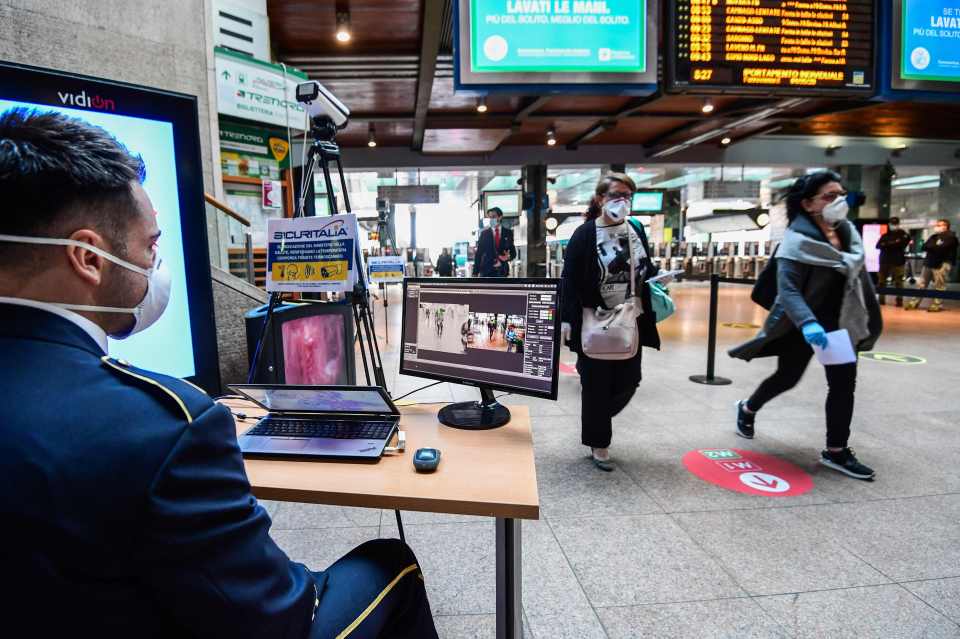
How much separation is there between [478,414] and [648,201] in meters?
12.9

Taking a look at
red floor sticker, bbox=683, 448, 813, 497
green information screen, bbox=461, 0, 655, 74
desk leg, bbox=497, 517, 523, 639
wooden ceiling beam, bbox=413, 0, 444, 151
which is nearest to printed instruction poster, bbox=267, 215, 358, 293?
desk leg, bbox=497, 517, 523, 639

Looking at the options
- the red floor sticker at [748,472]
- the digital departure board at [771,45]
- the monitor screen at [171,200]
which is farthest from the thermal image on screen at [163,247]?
the digital departure board at [771,45]

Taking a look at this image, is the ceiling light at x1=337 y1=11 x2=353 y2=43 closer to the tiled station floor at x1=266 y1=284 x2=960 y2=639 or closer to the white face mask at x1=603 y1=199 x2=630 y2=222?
the white face mask at x1=603 y1=199 x2=630 y2=222

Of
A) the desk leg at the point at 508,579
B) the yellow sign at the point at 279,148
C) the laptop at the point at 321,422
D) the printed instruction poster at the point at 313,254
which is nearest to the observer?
the desk leg at the point at 508,579

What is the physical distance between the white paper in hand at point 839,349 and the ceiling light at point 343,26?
471 cm

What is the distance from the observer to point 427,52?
17.4 ft

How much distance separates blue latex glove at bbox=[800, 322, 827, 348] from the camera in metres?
2.66

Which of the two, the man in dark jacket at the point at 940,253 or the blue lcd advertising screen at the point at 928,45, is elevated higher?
the blue lcd advertising screen at the point at 928,45

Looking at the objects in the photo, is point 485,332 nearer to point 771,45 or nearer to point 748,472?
point 748,472

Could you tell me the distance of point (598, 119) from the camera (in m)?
8.20

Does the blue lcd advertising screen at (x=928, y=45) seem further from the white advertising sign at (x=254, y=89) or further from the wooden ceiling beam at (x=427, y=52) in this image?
the white advertising sign at (x=254, y=89)

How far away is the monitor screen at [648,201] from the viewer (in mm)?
13297

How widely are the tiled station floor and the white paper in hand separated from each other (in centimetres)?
64

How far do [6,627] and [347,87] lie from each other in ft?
23.0
